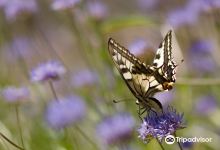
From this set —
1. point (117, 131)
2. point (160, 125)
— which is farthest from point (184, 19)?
point (160, 125)

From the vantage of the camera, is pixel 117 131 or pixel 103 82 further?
pixel 103 82

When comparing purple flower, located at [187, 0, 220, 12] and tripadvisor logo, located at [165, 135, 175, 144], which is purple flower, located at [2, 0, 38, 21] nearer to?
purple flower, located at [187, 0, 220, 12]

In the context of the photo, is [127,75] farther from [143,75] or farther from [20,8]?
[20,8]

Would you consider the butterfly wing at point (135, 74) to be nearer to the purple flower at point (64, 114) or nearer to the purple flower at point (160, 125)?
the purple flower at point (160, 125)

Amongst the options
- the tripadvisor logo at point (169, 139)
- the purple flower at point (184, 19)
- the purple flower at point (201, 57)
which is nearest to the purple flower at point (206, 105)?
the purple flower at point (201, 57)

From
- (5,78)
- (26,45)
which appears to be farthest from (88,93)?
(26,45)

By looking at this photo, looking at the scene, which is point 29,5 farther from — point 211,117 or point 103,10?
point 211,117
